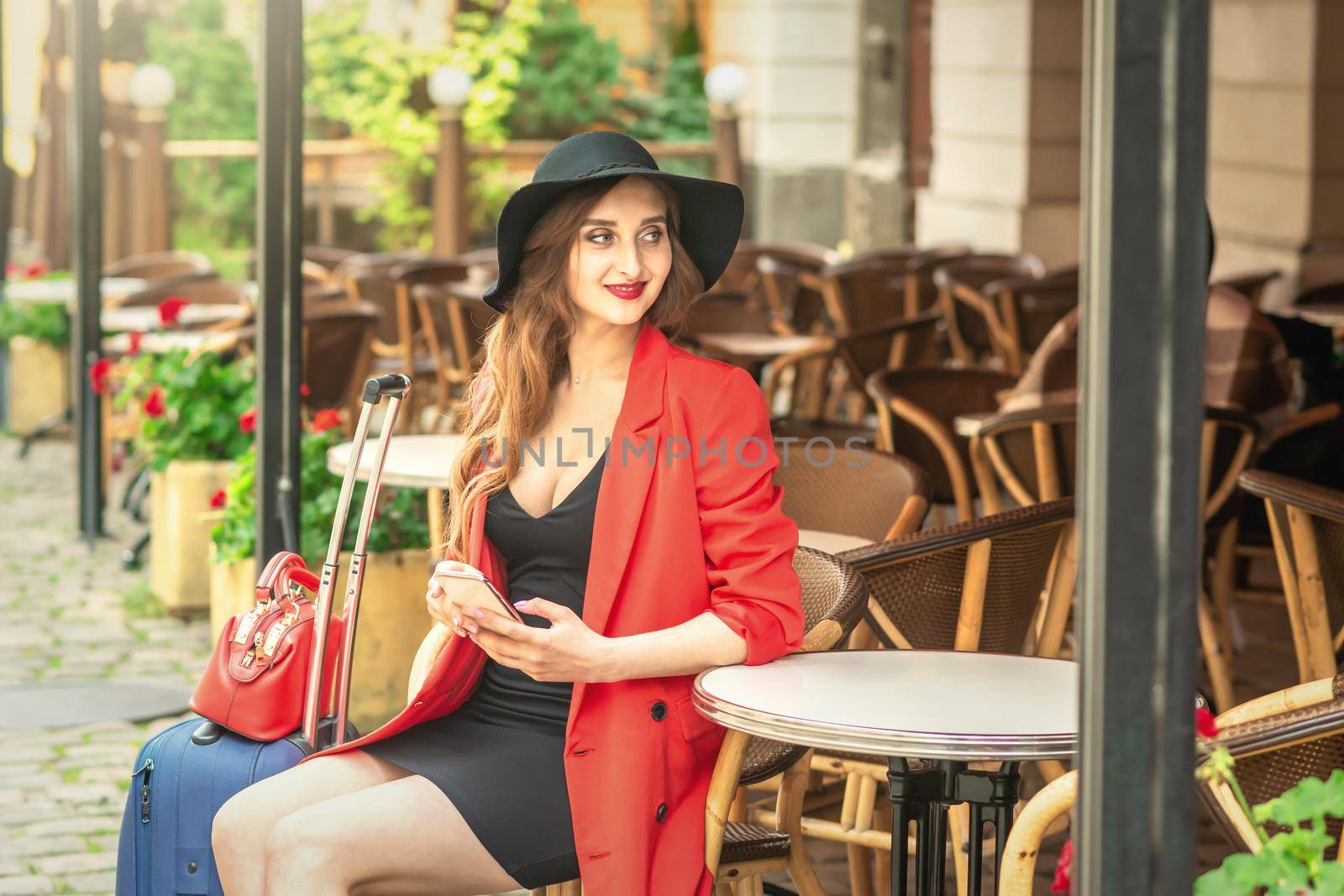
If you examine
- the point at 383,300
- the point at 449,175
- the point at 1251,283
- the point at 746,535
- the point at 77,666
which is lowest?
the point at 77,666

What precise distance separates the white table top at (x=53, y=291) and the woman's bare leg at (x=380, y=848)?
830 centimetres

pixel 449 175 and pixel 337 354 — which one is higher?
pixel 449 175

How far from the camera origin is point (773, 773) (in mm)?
2947

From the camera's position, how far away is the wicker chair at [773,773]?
264 cm

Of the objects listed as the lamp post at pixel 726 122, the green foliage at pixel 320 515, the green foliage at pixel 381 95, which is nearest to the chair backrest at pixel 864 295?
the green foliage at pixel 320 515

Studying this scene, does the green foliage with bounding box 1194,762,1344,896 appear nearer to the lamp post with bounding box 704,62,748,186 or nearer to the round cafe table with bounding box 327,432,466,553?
the round cafe table with bounding box 327,432,466,553

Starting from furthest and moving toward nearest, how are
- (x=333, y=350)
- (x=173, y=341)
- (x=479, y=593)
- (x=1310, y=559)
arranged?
A: (x=173, y=341), (x=333, y=350), (x=1310, y=559), (x=479, y=593)

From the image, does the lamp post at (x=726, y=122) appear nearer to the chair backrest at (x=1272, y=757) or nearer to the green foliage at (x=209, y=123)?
the green foliage at (x=209, y=123)

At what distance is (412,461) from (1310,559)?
2.08 meters

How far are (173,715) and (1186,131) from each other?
4233 millimetres

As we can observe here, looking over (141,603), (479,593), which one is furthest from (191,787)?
(141,603)

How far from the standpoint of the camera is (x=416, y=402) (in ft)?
31.2

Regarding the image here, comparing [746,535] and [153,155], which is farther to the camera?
[153,155]

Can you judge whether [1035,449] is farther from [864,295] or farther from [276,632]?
[864,295]
